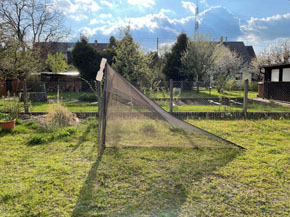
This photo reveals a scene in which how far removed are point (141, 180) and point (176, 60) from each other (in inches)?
854

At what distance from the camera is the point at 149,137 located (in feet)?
14.1

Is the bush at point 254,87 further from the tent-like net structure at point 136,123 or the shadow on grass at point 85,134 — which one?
the tent-like net structure at point 136,123

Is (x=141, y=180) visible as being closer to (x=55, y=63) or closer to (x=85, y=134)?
(x=85, y=134)

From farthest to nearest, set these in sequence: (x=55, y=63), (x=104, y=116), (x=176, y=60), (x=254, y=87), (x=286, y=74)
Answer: (x=55, y=63) < (x=254, y=87) < (x=176, y=60) < (x=286, y=74) < (x=104, y=116)

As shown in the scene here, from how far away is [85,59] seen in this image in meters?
22.1

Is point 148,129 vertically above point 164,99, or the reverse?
point 164,99

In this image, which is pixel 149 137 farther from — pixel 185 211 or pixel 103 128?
pixel 185 211

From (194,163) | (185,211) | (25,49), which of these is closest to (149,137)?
(194,163)

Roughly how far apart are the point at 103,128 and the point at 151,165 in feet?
3.54

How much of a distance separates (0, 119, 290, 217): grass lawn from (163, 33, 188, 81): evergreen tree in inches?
766

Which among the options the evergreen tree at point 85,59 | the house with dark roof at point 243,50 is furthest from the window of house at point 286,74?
the house with dark roof at point 243,50

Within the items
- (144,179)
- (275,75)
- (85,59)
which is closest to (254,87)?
(275,75)

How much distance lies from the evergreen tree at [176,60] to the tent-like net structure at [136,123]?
20025mm

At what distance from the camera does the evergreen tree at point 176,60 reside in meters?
23.9
